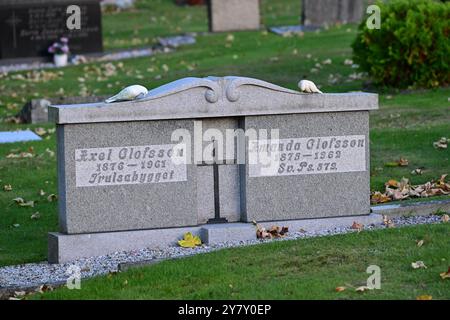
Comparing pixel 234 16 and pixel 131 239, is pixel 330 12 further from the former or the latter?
pixel 131 239

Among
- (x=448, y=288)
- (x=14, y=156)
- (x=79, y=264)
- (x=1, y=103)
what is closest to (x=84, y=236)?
(x=79, y=264)

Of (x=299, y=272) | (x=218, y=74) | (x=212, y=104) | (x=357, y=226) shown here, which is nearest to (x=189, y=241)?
(x=212, y=104)

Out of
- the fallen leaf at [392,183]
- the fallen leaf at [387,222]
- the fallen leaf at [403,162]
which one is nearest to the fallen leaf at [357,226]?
the fallen leaf at [387,222]

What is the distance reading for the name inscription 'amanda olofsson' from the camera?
972cm

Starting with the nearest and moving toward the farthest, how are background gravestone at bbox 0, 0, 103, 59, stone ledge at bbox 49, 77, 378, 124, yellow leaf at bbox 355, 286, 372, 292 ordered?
yellow leaf at bbox 355, 286, 372, 292
stone ledge at bbox 49, 77, 378, 124
background gravestone at bbox 0, 0, 103, 59

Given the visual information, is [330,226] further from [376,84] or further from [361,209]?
[376,84]

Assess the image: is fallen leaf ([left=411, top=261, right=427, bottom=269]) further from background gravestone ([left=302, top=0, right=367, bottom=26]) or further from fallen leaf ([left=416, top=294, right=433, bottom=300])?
background gravestone ([left=302, top=0, right=367, bottom=26])

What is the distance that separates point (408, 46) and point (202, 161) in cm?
820

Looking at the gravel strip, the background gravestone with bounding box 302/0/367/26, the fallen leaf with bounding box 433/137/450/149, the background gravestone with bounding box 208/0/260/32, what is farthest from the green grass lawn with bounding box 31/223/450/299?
the background gravestone with bounding box 208/0/260/32

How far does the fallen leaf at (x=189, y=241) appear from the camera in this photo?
9828 millimetres

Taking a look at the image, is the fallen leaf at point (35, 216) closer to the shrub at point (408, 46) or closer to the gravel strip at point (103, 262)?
the gravel strip at point (103, 262)

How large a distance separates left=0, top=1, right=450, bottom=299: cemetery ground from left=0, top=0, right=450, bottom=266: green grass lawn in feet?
0.06

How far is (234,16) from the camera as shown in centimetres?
2777
